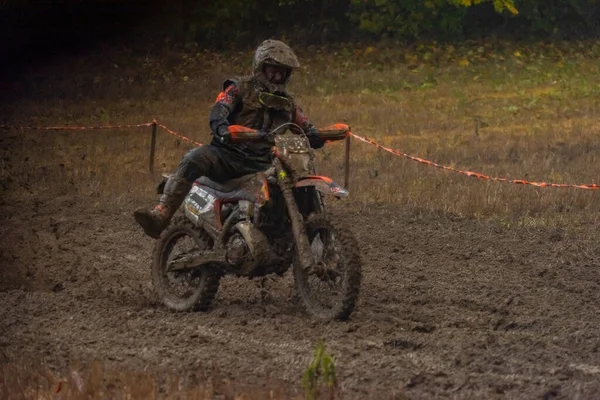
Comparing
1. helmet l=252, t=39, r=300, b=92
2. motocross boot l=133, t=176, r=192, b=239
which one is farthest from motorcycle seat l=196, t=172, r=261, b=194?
helmet l=252, t=39, r=300, b=92

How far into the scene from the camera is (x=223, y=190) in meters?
9.90

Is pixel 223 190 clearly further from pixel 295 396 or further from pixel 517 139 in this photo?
pixel 517 139

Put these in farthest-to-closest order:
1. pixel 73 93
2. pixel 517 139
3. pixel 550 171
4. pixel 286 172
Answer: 1. pixel 73 93
2. pixel 517 139
3. pixel 550 171
4. pixel 286 172

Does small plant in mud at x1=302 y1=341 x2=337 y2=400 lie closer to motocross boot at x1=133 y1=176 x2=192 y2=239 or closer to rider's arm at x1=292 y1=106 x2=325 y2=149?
rider's arm at x1=292 y1=106 x2=325 y2=149

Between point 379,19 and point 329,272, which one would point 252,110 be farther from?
point 379,19

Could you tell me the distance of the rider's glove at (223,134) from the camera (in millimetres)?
9586

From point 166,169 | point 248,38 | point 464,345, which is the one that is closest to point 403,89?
point 248,38

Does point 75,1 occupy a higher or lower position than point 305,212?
higher

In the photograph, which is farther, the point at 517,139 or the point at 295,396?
the point at 517,139

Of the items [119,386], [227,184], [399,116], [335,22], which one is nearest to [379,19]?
[335,22]

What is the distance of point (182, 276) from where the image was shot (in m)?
10.3

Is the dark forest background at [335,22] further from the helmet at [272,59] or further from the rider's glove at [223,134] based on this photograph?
the rider's glove at [223,134]

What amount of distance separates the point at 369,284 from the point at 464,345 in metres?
2.66

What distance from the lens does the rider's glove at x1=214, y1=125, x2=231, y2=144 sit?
31.4 ft
